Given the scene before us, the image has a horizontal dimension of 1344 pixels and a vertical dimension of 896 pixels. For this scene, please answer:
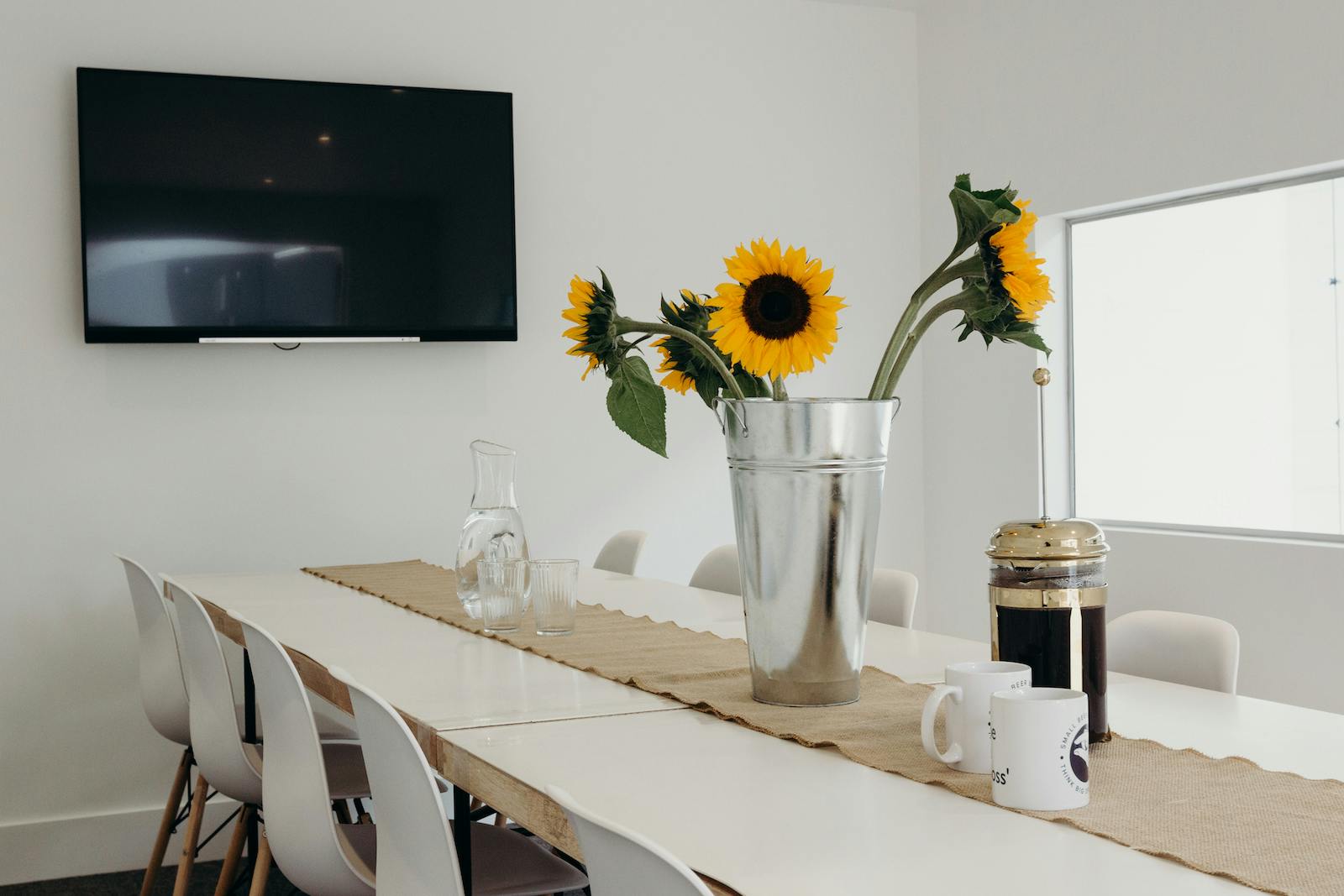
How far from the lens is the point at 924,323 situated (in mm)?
1563

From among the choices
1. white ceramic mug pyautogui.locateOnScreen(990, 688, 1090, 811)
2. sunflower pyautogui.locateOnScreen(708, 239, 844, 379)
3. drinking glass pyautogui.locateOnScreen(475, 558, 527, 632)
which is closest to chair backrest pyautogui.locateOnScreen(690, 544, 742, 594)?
drinking glass pyautogui.locateOnScreen(475, 558, 527, 632)

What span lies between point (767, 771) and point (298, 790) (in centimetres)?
85

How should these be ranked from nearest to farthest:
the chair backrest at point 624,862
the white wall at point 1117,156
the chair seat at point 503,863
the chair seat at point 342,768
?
1. the chair backrest at point 624,862
2. the chair seat at point 503,863
3. the chair seat at point 342,768
4. the white wall at point 1117,156

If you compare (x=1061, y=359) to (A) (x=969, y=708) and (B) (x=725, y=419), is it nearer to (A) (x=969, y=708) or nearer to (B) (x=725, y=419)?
(B) (x=725, y=419)

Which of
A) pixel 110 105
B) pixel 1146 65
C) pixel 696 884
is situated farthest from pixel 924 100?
pixel 696 884

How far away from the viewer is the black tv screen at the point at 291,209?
3.83 meters

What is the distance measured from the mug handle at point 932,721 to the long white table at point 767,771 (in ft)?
0.20

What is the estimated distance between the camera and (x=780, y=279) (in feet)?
4.82

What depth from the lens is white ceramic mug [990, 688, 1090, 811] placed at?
1168 mm

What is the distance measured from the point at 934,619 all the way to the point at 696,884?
14.5 feet

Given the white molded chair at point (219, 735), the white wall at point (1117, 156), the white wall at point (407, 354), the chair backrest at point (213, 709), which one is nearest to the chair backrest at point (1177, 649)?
the white molded chair at point (219, 735)

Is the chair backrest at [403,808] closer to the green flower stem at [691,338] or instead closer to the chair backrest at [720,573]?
the green flower stem at [691,338]

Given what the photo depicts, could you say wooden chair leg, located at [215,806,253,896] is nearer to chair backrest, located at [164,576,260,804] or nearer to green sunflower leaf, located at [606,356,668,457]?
chair backrest, located at [164,576,260,804]

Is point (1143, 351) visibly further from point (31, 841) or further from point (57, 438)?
point (31, 841)
